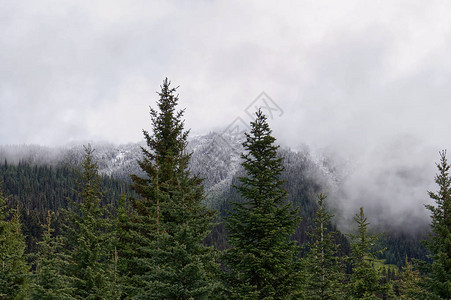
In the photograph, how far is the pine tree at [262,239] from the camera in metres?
17.8

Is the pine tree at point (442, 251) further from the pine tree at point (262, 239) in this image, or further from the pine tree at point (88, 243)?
the pine tree at point (88, 243)

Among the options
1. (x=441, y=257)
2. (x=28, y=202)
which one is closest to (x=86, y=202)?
(x=441, y=257)

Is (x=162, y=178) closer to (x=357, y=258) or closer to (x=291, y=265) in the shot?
(x=291, y=265)

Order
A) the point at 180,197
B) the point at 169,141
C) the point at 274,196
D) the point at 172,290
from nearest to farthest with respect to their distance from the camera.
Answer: the point at 172,290
the point at 180,197
the point at 274,196
the point at 169,141

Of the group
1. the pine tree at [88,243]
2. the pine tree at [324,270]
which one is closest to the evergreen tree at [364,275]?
the pine tree at [324,270]

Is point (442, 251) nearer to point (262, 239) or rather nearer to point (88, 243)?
point (262, 239)

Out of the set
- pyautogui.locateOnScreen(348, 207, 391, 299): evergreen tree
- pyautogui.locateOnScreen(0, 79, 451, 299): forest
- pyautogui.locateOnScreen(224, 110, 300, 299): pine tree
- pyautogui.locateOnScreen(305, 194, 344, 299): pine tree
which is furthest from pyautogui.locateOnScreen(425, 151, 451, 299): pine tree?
pyautogui.locateOnScreen(224, 110, 300, 299): pine tree

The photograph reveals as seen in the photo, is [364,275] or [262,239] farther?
[364,275]

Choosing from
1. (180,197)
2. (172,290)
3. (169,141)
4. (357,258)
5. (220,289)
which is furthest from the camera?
(357,258)

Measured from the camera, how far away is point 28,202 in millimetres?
179500

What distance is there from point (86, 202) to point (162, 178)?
32.0 ft

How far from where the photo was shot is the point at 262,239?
18.2m

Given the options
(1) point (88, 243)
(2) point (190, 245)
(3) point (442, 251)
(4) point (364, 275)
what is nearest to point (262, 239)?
(2) point (190, 245)

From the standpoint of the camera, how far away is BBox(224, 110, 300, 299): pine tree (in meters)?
17.8
